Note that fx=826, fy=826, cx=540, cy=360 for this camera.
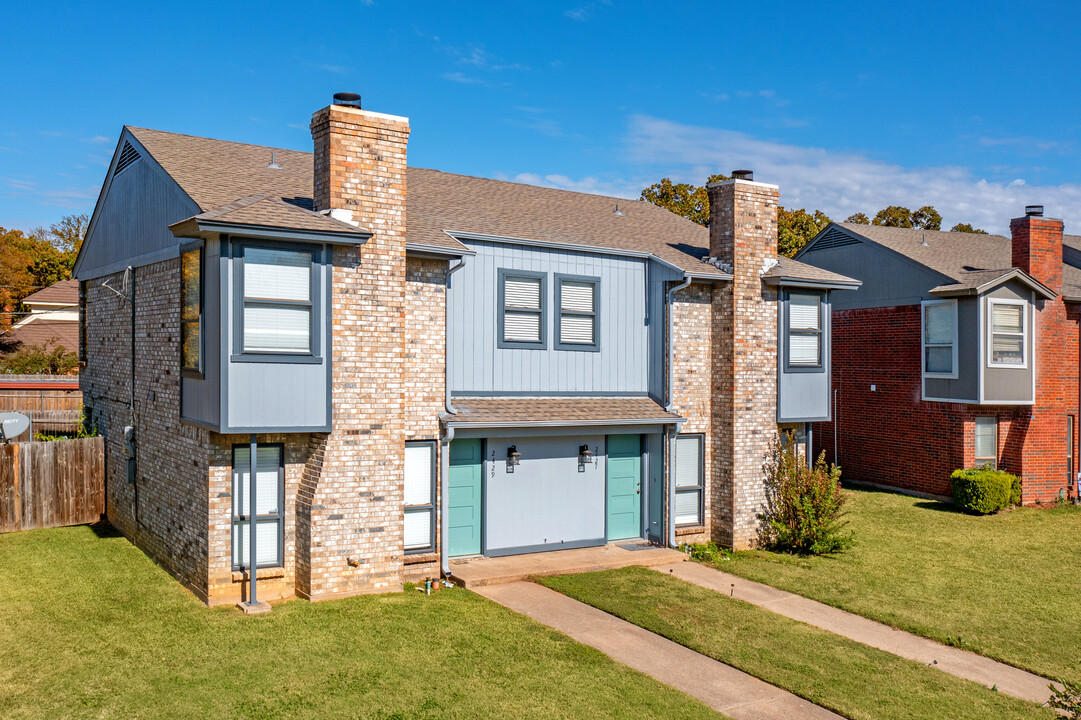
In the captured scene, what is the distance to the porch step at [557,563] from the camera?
12719 mm

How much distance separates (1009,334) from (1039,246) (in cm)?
264

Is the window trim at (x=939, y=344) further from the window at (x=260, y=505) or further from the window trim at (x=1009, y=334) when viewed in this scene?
the window at (x=260, y=505)

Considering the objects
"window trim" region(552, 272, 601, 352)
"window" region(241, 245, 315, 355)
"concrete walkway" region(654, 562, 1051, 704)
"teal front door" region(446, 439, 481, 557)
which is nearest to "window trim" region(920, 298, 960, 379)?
"concrete walkway" region(654, 562, 1051, 704)

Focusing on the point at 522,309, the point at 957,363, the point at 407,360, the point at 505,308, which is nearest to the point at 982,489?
the point at 957,363

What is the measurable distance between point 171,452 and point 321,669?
5304 millimetres

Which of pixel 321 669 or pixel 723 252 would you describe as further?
pixel 723 252

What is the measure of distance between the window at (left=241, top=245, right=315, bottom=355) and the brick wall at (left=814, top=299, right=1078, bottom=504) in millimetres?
16298

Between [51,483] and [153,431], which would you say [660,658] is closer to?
[153,431]

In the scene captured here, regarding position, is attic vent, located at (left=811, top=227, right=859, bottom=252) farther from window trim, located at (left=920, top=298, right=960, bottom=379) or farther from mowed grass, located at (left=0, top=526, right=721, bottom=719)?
mowed grass, located at (left=0, top=526, right=721, bottom=719)

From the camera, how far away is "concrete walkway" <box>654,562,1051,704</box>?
9.34 metres

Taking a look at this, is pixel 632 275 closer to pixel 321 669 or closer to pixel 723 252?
pixel 723 252

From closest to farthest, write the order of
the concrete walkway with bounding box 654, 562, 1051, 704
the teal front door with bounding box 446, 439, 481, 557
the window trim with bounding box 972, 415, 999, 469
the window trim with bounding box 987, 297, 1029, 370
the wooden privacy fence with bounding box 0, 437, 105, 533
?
the concrete walkway with bounding box 654, 562, 1051, 704 < the teal front door with bounding box 446, 439, 481, 557 < the wooden privacy fence with bounding box 0, 437, 105, 533 < the window trim with bounding box 987, 297, 1029, 370 < the window trim with bounding box 972, 415, 999, 469

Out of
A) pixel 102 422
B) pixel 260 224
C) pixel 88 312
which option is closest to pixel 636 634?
pixel 260 224

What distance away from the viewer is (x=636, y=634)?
10.6 m
